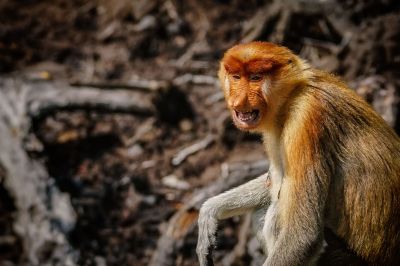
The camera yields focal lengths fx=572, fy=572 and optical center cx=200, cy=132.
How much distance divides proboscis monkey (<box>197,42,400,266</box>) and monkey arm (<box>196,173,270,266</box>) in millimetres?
689

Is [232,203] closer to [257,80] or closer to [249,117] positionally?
[249,117]

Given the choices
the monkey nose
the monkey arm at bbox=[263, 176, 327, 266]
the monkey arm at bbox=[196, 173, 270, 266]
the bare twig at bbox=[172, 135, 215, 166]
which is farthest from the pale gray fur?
the bare twig at bbox=[172, 135, 215, 166]

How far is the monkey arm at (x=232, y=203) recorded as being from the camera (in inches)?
172

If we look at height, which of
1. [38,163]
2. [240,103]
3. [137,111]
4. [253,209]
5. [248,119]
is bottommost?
[253,209]

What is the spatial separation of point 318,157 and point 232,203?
1.07 meters

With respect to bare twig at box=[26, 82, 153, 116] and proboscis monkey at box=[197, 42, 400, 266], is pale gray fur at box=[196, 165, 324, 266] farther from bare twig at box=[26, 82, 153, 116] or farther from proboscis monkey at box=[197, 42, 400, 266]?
bare twig at box=[26, 82, 153, 116]

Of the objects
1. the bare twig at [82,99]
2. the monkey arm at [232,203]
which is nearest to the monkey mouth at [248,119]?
the monkey arm at [232,203]

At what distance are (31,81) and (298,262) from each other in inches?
186

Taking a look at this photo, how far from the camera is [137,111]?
752 centimetres

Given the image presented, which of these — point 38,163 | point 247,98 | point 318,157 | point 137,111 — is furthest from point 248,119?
point 137,111

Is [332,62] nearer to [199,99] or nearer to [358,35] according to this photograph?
[358,35]

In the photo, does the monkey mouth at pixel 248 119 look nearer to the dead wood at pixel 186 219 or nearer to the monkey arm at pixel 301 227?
the monkey arm at pixel 301 227

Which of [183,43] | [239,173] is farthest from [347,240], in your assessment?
[183,43]

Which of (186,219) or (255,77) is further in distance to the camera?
(186,219)
